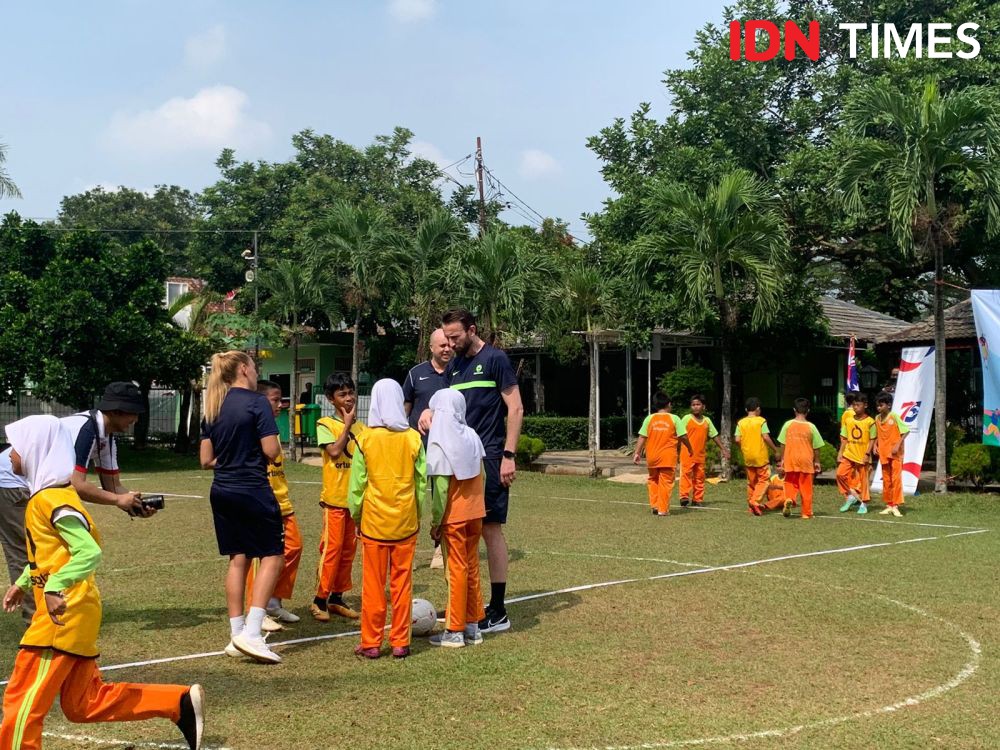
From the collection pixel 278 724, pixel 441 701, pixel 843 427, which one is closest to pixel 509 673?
pixel 441 701

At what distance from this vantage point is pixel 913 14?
23.8 metres

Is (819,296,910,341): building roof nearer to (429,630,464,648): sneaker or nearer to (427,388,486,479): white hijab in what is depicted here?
(427,388,486,479): white hijab

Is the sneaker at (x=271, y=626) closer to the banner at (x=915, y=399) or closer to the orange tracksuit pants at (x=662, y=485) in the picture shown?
the orange tracksuit pants at (x=662, y=485)

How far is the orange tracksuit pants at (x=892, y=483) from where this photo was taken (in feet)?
48.9

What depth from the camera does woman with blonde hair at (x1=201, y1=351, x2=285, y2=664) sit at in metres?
6.36

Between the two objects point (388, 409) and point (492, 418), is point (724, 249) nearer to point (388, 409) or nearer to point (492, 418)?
point (492, 418)

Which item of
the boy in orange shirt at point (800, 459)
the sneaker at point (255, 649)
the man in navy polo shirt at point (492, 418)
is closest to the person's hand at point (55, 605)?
the sneaker at point (255, 649)

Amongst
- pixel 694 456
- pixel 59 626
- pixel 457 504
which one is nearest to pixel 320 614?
pixel 457 504

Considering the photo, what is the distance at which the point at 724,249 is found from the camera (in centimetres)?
1941

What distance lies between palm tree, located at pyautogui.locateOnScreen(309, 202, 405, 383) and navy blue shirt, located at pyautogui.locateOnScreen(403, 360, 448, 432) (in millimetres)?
16980

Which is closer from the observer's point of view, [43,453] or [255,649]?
[43,453]

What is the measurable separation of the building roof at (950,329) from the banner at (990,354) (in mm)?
3771

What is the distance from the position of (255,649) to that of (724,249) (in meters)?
14.9

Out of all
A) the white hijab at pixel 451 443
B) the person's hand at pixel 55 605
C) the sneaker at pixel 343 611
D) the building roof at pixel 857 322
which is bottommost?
the sneaker at pixel 343 611
